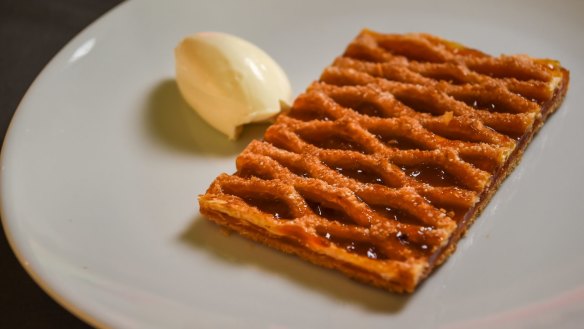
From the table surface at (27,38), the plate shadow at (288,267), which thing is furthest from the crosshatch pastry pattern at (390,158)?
the table surface at (27,38)

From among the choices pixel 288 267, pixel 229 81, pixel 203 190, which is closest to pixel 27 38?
pixel 229 81

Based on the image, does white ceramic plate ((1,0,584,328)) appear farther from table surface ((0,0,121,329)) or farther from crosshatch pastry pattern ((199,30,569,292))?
table surface ((0,0,121,329))

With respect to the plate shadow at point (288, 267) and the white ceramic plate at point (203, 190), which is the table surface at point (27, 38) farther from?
the plate shadow at point (288, 267)

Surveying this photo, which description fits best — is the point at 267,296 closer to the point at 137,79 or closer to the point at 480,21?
the point at 137,79

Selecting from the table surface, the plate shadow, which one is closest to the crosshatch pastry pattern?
the plate shadow

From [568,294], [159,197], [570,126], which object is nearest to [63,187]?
[159,197]
